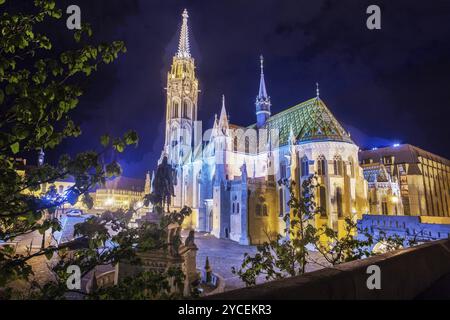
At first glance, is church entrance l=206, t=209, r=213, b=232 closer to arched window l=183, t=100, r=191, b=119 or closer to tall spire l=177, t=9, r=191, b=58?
arched window l=183, t=100, r=191, b=119

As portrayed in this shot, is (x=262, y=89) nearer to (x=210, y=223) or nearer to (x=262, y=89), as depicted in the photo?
(x=262, y=89)

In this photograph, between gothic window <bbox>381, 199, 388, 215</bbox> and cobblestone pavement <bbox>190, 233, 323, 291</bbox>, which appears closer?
cobblestone pavement <bbox>190, 233, 323, 291</bbox>

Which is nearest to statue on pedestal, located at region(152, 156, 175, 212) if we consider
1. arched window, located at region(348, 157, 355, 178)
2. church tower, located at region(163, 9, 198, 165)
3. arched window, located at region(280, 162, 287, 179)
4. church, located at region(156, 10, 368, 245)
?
church, located at region(156, 10, 368, 245)

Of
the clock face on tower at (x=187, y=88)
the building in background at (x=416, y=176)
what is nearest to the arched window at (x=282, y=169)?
the building in background at (x=416, y=176)

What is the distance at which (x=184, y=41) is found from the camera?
6469cm

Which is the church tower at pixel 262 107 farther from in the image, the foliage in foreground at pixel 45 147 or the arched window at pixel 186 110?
the foliage in foreground at pixel 45 147

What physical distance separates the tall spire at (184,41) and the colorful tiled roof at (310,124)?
2910cm

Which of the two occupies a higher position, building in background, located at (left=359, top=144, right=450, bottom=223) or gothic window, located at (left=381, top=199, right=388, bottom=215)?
building in background, located at (left=359, top=144, right=450, bottom=223)

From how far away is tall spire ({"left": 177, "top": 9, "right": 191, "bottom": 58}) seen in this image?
63844 millimetres

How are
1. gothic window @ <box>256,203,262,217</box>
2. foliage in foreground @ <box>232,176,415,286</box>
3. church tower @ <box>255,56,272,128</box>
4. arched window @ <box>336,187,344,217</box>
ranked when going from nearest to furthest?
foliage in foreground @ <box>232,176,415,286</box> → arched window @ <box>336,187,344,217</box> → gothic window @ <box>256,203,262,217</box> → church tower @ <box>255,56,272,128</box>

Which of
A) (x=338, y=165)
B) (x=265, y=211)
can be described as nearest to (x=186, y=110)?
(x=265, y=211)

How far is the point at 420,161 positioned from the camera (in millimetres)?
59281

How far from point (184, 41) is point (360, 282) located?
67983 mm
